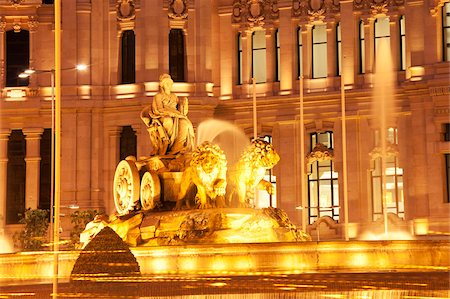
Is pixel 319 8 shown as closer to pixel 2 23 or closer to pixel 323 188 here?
pixel 323 188

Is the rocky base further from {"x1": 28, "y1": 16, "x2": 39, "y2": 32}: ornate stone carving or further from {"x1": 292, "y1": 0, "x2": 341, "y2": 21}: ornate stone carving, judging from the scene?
{"x1": 28, "y1": 16, "x2": 39, "y2": 32}: ornate stone carving

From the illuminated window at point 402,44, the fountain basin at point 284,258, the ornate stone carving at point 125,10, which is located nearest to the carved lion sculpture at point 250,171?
the fountain basin at point 284,258

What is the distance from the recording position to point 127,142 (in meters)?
62.6

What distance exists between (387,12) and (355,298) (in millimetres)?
42666

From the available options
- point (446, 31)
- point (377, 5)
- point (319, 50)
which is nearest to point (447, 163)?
point (446, 31)

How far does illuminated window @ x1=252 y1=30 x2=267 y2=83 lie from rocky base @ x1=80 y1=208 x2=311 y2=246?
3454 cm

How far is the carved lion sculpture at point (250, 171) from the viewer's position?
93.1 feet

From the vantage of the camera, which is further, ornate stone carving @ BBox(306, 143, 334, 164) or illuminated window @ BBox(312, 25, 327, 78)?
illuminated window @ BBox(312, 25, 327, 78)

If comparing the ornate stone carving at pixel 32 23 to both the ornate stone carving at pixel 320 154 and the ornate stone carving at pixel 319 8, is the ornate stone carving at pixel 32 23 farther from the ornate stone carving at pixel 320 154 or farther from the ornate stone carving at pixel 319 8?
the ornate stone carving at pixel 320 154

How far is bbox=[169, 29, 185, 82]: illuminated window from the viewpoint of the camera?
6225cm

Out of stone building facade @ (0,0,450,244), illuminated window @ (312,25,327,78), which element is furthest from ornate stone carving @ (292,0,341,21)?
illuminated window @ (312,25,327,78)

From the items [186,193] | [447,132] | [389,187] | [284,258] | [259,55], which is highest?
[259,55]

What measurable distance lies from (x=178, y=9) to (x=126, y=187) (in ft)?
111

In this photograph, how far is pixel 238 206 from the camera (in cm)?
2883
